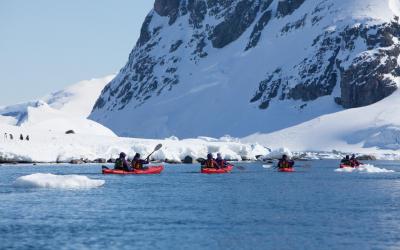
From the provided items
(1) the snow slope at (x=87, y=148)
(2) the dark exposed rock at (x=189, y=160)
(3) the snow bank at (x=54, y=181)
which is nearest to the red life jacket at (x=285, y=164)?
(1) the snow slope at (x=87, y=148)

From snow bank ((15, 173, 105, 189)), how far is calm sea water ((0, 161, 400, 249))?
0.82 m

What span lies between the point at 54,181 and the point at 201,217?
21427 millimetres

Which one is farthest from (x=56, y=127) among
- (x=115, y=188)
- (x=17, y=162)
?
(x=115, y=188)

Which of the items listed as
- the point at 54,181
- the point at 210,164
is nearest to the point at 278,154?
the point at 210,164

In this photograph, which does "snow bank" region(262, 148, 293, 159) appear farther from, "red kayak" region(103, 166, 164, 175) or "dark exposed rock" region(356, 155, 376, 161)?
"red kayak" region(103, 166, 164, 175)

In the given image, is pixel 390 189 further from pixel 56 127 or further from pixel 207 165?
pixel 56 127

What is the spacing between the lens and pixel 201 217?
49.3m

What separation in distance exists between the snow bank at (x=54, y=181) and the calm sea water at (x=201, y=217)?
0.82 m

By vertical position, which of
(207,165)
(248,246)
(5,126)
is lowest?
(248,246)

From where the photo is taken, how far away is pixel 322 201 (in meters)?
60.2

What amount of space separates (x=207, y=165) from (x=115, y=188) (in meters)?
29.7

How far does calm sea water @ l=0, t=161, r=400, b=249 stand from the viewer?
39844 mm

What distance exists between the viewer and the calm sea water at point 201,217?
131 ft

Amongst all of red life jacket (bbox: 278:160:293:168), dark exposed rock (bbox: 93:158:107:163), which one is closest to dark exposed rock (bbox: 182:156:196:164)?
dark exposed rock (bbox: 93:158:107:163)
